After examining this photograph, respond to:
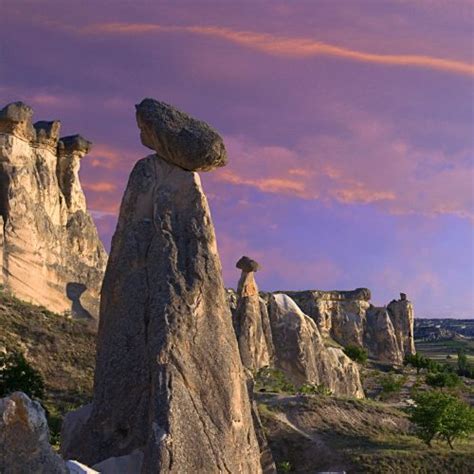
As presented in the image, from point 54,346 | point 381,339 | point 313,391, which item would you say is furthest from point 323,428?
point 381,339

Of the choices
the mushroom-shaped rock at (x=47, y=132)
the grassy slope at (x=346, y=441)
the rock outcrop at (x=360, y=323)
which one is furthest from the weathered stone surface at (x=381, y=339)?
the grassy slope at (x=346, y=441)

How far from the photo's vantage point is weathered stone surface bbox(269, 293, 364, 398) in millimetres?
32719

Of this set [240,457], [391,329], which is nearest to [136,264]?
[240,457]

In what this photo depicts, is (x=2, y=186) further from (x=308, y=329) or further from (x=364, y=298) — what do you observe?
→ (x=364, y=298)

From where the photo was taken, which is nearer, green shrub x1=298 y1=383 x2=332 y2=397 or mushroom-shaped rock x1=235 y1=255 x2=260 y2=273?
green shrub x1=298 y1=383 x2=332 y2=397

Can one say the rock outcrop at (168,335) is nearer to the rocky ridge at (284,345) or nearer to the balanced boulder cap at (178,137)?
the balanced boulder cap at (178,137)

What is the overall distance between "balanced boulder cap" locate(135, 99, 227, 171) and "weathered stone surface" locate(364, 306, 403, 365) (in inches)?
2237

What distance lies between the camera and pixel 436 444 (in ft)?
65.2

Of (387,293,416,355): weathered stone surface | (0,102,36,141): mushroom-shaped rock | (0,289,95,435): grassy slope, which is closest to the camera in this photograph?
(0,289,95,435): grassy slope

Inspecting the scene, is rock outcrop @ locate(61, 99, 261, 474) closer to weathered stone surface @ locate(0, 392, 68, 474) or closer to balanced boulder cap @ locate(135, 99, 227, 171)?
balanced boulder cap @ locate(135, 99, 227, 171)

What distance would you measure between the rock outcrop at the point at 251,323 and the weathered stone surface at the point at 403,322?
35.9m

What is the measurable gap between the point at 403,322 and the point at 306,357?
38.2 meters

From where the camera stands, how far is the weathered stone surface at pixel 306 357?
3272 centimetres

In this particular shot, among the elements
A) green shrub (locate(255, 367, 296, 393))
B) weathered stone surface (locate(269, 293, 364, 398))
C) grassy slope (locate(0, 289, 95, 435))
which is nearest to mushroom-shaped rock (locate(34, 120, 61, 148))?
grassy slope (locate(0, 289, 95, 435))
